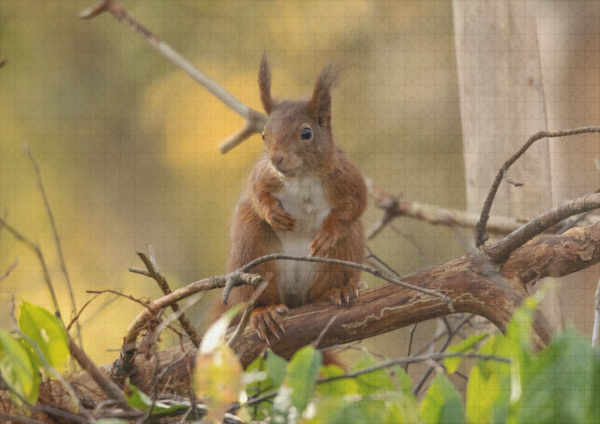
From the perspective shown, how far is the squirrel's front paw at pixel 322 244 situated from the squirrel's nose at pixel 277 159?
11.5 inches

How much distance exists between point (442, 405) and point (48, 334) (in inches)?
31.3

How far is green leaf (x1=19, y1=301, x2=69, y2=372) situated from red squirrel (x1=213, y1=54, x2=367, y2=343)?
1069 mm

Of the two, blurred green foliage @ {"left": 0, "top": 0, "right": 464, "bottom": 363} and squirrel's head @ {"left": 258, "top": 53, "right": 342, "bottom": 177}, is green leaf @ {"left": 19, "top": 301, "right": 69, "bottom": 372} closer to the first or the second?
squirrel's head @ {"left": 258, "top": 53, "right": 342, "bottom": 177}

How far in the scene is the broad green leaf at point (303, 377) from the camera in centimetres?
94

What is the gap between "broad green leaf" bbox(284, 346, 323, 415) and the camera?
3.09 feet

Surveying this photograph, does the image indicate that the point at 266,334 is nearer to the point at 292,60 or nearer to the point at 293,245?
the point at 293,245

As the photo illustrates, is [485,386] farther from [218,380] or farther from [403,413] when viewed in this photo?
[218,380]

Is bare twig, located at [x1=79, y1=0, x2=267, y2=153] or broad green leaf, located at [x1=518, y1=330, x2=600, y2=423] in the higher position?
bare twig, located at [x1=79, y1=0, x2=267, y2=153]

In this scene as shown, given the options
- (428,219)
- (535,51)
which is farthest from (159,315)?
(535,51)

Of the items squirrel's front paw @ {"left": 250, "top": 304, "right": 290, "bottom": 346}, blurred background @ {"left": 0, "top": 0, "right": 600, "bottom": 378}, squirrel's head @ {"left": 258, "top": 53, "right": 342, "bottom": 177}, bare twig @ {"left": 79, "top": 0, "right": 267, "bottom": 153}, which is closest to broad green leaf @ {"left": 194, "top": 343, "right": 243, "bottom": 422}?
squirrel's front paw @ {"left": 250, "top": 304, "right": 290, "bottom": 346}

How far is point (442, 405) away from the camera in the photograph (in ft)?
3.23

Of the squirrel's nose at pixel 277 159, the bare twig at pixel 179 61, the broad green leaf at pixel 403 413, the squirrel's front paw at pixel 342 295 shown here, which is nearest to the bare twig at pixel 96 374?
the broad green leaf at pixel 403 413

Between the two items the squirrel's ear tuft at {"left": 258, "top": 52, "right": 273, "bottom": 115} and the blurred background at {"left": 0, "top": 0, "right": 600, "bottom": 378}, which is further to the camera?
the blurred background at {"left": 0, "top": 0, "right": 600, "bottom": 378}

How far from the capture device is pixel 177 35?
24.3 ft
